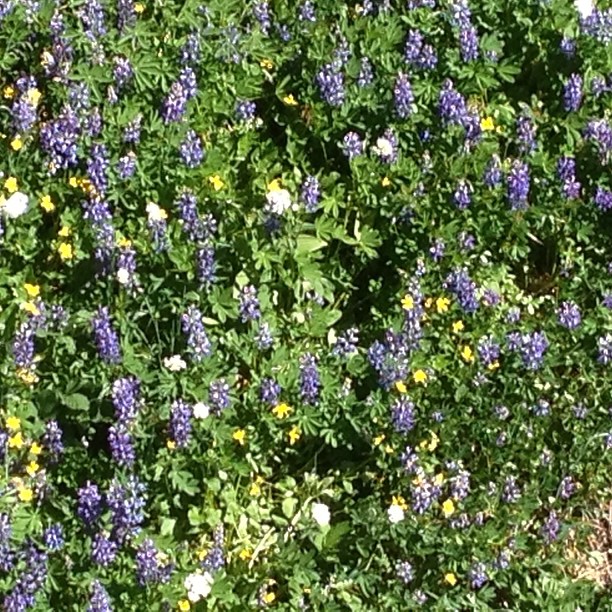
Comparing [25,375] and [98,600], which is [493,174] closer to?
[25,375]

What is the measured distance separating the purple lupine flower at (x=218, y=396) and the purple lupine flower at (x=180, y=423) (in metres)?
0.06

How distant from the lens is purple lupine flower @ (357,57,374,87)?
3.65m

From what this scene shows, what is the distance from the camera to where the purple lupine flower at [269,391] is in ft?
10.6

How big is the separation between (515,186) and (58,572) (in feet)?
5.11

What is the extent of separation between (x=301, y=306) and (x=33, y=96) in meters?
0.89

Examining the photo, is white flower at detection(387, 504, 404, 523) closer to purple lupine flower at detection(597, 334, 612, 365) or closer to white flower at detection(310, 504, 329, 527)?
white flower at detection(310, 504, 329, 527)

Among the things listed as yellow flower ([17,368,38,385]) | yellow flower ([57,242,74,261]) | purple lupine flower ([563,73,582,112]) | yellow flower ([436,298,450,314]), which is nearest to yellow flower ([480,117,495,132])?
purple lupine flower ([563,73,582,112])

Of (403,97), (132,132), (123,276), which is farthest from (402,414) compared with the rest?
(132,132)

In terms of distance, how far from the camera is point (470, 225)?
357 centimetres

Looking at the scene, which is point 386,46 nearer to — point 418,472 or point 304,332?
point 304,332

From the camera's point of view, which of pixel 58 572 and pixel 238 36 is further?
pixel 238 36

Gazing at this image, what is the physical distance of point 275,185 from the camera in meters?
3.53

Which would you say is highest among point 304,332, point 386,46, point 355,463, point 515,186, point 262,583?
point 386,46

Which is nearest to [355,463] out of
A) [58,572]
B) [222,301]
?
[222,301]
